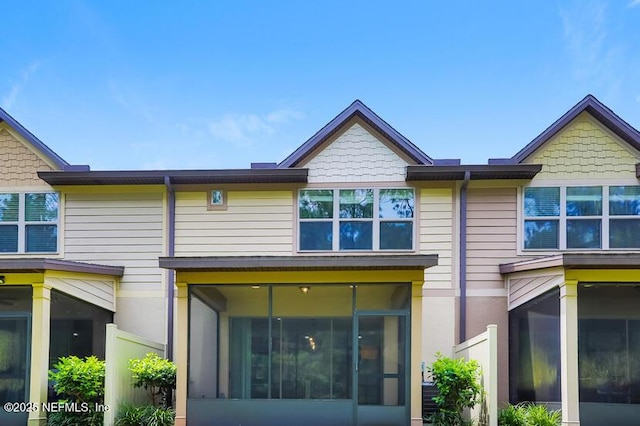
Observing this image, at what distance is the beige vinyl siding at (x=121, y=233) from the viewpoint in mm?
12148

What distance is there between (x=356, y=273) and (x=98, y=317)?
564cm

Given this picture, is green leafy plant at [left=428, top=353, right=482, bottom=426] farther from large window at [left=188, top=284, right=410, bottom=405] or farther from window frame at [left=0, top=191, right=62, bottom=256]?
window frame at [left=0, top=191, right=62, bottom=256]

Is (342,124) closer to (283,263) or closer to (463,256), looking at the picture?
(463,256)

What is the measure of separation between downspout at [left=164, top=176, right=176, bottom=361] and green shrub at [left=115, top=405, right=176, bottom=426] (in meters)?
2.19

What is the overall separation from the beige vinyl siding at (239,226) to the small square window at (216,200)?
0.24 ft

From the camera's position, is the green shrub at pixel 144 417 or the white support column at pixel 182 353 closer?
the green shrub at pixel 144 417

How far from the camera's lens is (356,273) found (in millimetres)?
9789

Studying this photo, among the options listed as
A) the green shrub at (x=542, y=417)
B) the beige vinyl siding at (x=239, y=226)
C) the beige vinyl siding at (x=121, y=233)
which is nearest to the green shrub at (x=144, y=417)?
the beige vinyl siding at (x=121, y=233)

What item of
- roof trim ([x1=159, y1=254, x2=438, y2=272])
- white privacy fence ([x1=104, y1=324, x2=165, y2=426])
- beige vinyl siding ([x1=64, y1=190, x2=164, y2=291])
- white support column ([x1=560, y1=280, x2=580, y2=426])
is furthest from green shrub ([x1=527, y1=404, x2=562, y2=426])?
beige vinyl siding ([x1=64, y1=190, x2=164, y2=291])

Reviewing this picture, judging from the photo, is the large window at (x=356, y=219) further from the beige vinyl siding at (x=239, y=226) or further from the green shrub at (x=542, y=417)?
the green shrub at (x=542, y=417)

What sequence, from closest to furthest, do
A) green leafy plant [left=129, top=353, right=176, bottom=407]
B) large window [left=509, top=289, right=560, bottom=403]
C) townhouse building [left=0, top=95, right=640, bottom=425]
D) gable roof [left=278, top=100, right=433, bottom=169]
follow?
townhouse building [left=0, top=95, right=640, bottom=425], large window [left=509, top=289, right=560, bottom=403], green leafy plant [left=129, top=353, right=176, bottom=407], gable roof [left=278, top=100, right=433, bottom=169]

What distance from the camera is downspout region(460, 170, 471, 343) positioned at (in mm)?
11523

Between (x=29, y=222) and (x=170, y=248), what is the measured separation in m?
3.18

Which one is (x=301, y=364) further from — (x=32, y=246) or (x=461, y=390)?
(x=32, y=246)
